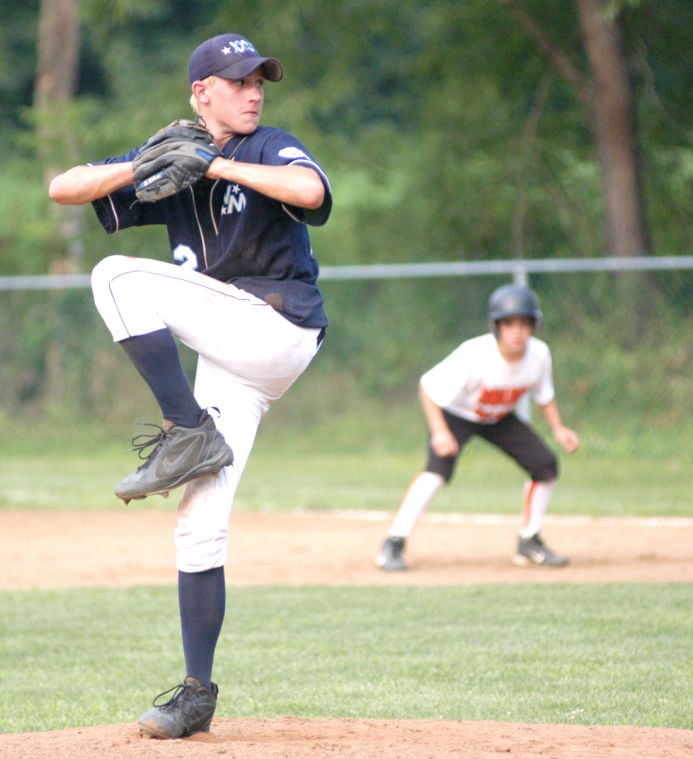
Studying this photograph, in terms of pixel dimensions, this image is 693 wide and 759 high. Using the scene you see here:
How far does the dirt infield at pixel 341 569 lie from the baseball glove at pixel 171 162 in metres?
1.66

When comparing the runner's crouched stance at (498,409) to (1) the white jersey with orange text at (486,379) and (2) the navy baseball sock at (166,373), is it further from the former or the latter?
(2) the navy baseball sock at (166,373)

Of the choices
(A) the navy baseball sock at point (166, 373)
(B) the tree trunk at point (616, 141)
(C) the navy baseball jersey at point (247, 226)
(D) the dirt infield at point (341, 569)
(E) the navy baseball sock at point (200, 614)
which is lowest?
(D) the dirt infield at point (341, 569)

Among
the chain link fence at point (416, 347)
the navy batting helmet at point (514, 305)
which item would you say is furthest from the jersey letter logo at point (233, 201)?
the chain link fence at point (416, 347)

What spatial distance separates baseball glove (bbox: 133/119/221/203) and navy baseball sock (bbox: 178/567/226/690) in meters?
1.21

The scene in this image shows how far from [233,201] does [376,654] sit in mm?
2556

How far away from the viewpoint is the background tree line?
54.7 feet

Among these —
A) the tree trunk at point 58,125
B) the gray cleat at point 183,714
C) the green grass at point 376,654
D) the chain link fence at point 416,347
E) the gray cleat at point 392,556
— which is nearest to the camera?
the gray cleat at point 183,714

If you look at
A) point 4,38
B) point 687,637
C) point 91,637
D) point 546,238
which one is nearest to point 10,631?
point 91,637

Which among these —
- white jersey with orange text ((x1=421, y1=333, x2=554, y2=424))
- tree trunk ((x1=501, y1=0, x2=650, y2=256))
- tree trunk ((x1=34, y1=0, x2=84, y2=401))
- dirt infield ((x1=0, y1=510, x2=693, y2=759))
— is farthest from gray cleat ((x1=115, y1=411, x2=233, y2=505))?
tree trunk ((x1=501, y1=0, x2=650, y2=256))

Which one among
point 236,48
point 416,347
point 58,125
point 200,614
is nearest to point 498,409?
point 200,614

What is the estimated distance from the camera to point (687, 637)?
5.89m

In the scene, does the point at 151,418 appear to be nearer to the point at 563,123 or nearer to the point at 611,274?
the point at 611,274

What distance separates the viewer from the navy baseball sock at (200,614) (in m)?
4.11

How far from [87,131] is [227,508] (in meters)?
17.1
